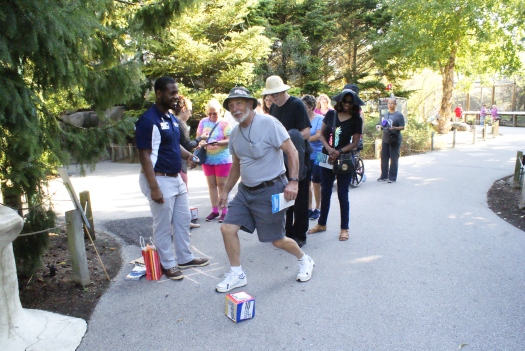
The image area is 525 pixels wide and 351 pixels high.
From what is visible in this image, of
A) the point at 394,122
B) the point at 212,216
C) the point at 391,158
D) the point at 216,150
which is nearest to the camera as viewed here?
the point at 216,150

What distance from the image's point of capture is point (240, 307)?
11.4ft

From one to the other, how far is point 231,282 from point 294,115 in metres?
2.07

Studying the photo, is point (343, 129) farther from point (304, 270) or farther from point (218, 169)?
point (304, 270)

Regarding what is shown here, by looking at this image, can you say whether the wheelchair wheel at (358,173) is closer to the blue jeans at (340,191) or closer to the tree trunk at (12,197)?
the blue jeans at (340,191)

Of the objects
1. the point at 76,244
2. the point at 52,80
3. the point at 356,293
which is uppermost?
the point at 52,80

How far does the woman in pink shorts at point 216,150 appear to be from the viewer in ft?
20.9

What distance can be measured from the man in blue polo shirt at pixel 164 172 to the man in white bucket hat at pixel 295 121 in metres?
1.21

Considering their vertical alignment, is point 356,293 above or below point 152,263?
below

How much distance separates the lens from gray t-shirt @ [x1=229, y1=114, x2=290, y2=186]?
12.9 feet

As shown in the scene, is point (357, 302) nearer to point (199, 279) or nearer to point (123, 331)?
point (199, 279)

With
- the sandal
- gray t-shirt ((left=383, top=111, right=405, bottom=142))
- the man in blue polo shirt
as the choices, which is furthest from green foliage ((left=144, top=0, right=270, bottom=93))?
the man in blue polo shirt

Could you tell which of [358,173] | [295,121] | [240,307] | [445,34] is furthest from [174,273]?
[445,34]

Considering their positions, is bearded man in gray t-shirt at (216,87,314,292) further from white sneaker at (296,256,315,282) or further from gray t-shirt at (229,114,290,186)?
white sneaker at (296,256,315,282)

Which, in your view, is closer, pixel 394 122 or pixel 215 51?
pixel 394 122
